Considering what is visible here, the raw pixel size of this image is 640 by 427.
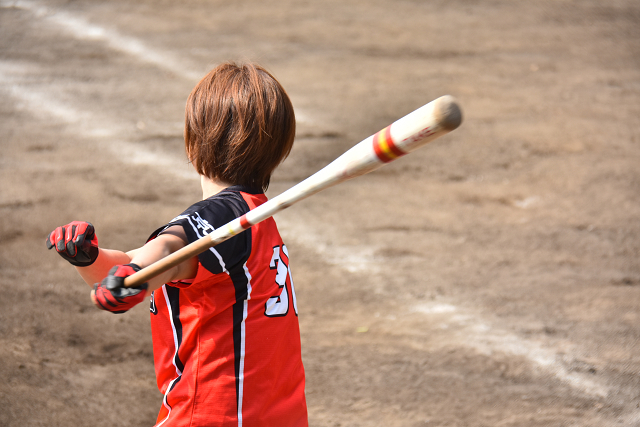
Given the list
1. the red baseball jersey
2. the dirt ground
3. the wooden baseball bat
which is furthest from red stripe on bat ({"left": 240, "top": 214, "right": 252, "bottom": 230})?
the dirt ground

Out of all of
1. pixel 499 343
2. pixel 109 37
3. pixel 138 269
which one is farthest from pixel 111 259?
pixel 109 37

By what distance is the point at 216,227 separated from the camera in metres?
1.47

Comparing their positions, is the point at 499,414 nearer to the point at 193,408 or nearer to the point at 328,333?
the point at 328,333

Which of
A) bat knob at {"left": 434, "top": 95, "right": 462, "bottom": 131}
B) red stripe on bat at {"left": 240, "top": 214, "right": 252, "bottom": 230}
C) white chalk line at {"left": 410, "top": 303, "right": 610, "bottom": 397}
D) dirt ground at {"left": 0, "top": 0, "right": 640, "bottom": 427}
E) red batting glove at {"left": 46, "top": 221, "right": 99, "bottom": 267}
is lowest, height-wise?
white chalk line at {"left": 410, "top": 303, "right": 610, "bottom": 397}

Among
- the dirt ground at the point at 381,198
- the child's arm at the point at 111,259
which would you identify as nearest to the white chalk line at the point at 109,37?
the dirt ground at the point at 381,198

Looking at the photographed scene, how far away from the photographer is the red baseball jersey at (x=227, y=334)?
153 cm

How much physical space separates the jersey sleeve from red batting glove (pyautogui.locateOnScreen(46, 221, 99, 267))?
149 millimetres

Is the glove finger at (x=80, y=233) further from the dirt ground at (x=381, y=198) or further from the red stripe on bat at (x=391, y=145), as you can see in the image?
the dirt ground at (x=381, y=198)

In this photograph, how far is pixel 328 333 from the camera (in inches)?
136

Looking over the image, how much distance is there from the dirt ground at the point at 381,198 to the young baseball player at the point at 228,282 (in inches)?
54.3

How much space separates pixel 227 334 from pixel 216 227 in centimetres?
30

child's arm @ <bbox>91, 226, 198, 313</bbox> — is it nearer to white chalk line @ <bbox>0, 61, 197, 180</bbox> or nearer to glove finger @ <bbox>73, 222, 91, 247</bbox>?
glove finger @ <bbox>73, 222, 91, 247</bbox>

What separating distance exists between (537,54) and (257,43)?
3.20 metres

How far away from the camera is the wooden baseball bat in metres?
1.25
